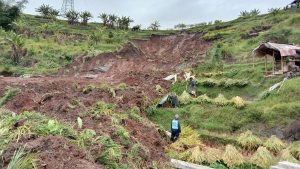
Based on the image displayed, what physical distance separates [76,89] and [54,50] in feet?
73.5

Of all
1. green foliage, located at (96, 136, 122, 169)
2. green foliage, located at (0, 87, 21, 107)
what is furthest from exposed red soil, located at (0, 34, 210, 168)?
green foliage, located at (96, 136, 122, 169)

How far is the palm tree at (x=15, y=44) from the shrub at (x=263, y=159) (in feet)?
97.1

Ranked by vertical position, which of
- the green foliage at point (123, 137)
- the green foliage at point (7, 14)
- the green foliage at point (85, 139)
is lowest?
the green foliage at point (123, 137)

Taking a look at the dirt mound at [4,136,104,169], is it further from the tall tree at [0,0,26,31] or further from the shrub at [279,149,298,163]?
the tall tree at [0,0,26,31]

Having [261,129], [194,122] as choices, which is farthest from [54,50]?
[261,129]

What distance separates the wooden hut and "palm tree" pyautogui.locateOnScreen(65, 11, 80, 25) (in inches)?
1733

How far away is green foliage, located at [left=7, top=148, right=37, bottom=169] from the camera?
304 inches

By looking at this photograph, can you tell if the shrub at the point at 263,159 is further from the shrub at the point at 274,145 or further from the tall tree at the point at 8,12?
the tall tree at the point at 8,12

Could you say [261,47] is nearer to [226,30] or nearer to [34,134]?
[34,134]

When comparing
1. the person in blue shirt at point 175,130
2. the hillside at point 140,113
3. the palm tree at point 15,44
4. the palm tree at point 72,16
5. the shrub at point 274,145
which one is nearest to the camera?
the hillside at point 140,113

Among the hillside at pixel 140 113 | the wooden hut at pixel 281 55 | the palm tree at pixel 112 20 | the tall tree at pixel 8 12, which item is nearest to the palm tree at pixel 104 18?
the palm tree at pixel 112 20

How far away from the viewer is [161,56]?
55281 millimetres

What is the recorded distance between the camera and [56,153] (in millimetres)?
9570

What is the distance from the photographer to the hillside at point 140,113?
35.6ft
